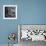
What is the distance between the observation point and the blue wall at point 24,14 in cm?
380

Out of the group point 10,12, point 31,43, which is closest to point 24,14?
point 10,12

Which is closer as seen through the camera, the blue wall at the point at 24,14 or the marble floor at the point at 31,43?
the marble floor at the point at 31,43

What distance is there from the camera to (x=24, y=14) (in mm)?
3814

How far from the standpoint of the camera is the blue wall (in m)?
3.80

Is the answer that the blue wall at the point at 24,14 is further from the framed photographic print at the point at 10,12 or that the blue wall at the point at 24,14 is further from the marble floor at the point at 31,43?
the marble floor at the point at 31,43

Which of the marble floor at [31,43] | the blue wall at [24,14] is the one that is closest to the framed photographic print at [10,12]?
the blue wall at [24,14]

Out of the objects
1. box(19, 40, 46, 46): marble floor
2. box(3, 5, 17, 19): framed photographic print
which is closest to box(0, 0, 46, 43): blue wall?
box(3, 5, 17, 19): framed photographic print

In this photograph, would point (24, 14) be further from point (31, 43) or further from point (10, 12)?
point (31, 43)

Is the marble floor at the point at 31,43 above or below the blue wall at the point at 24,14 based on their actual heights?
below

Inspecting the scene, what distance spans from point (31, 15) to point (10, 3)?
27.1 inches

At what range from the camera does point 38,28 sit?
12.4ft

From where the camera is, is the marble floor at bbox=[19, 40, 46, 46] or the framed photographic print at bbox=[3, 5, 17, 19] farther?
the framed photographic print at bbox=[3, 5, 17, 19]

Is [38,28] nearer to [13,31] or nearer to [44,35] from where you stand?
[44,35]

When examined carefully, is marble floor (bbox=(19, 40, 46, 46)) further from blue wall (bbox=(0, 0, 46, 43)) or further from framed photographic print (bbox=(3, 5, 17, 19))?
framed photographic print (bbox=(3, 5, 17, 19))
